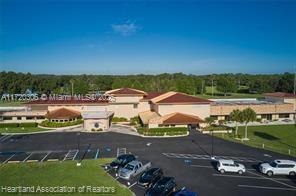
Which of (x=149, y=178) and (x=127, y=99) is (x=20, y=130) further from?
(x=149, y=178)

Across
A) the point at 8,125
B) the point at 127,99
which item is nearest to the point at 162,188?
the point at 127,99

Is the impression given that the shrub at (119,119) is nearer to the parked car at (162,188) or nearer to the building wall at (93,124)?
the building wall at (93,124)

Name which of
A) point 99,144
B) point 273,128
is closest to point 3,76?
point 99,144

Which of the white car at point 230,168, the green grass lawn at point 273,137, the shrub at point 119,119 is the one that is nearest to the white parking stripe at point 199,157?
the white car at point 230,168

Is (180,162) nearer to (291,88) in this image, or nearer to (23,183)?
(23,183)

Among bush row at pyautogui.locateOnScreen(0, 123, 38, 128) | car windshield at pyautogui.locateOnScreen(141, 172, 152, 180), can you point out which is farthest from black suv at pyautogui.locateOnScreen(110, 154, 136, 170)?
bush row at pyautogui.locateOnScreen(0, 123, 38, 128)

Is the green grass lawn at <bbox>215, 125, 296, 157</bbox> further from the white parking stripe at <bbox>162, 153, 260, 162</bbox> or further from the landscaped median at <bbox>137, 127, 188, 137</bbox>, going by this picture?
the white parking stripe at <bbox>162, 153, 260, 162</bbox>

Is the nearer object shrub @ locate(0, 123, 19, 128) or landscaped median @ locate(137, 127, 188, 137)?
landscaped median @ locate(137, 127, 188, 137)
